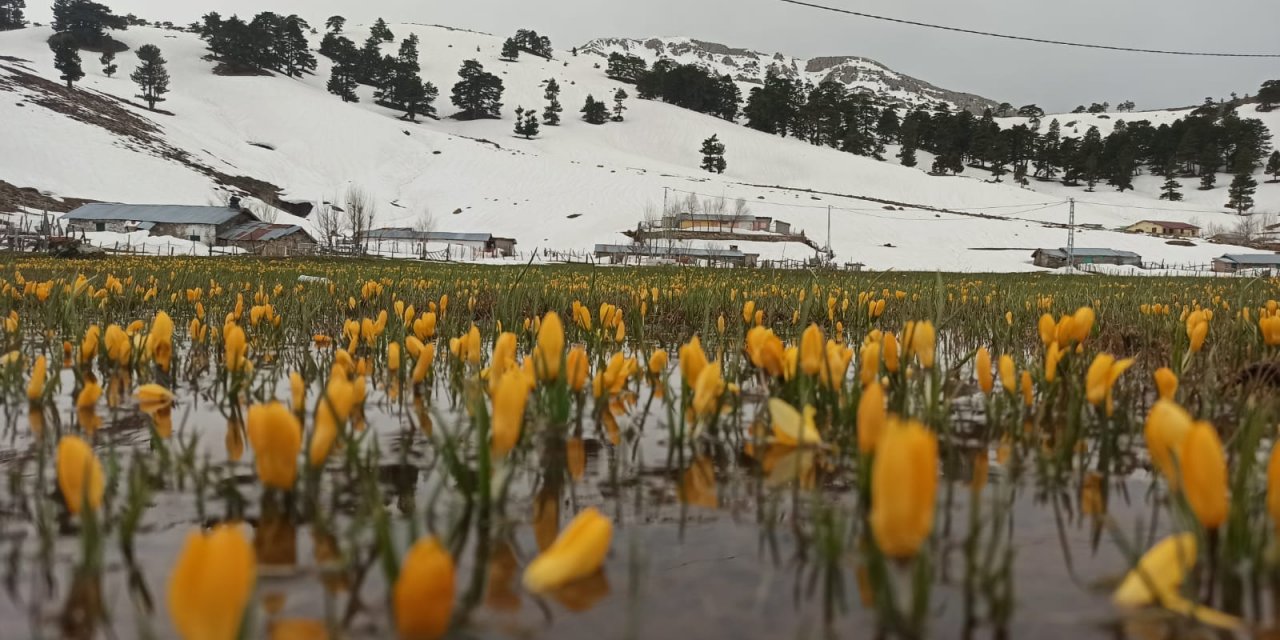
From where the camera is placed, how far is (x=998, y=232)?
279 ft

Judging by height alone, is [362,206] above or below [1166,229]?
below

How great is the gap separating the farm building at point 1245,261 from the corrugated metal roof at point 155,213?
9117 cm

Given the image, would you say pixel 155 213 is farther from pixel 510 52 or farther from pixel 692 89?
pixel 510 52

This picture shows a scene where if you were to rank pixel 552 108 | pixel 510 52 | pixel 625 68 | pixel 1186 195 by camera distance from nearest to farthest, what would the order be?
pixel 1186 195, pixel 552 108, pixel 625 68, pixel 510 52

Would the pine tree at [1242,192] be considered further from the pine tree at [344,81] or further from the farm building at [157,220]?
the pine tree at [344,81]

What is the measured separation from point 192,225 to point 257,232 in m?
5.10

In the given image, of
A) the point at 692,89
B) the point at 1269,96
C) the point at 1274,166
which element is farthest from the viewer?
the point at 1269,96

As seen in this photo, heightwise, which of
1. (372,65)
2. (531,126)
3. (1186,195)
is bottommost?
(1186,195)

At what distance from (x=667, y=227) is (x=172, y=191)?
50.2 m

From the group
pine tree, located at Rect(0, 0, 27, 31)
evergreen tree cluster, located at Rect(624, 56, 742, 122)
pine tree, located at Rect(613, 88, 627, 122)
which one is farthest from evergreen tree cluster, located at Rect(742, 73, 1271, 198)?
pine tree, located at Rect(0, 0, 27, 31)

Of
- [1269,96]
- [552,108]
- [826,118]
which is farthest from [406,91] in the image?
[1269,96]

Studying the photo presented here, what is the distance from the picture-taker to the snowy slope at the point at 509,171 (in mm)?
77875

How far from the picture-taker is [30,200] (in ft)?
217

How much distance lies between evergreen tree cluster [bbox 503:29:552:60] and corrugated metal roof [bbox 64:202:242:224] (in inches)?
5082
